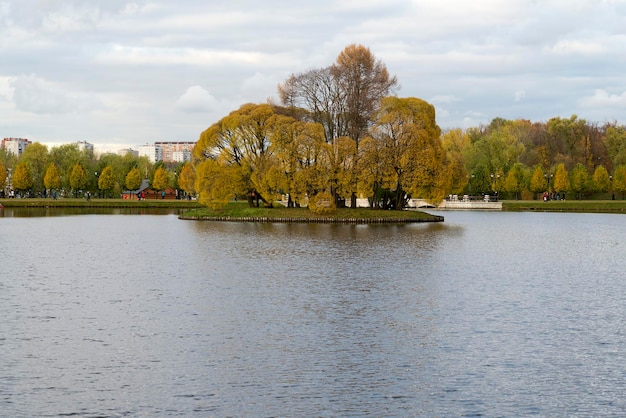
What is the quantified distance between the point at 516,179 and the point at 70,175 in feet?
266

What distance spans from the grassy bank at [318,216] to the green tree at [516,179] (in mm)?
51273

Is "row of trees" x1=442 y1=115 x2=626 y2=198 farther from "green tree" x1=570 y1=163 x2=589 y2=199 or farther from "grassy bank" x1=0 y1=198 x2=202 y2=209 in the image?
"grassy bank" x1=0 y1=198 x2=202 y2=209

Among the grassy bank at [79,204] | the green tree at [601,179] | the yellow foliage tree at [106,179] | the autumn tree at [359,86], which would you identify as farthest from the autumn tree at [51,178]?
the green tree at [601,179]

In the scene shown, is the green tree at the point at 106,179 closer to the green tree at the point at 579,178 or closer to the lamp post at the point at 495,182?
the lamp post at the point at 495,182

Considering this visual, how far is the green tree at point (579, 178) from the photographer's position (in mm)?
127250

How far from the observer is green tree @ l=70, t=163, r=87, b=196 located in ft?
476

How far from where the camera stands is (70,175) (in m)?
147

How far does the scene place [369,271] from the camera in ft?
116

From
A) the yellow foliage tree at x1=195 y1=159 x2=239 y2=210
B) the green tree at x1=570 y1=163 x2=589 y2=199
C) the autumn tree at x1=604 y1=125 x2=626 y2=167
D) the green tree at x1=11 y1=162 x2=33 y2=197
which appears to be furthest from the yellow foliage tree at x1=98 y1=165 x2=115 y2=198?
the autumn tree at x1=604 y1=125 x2=626 y2=167

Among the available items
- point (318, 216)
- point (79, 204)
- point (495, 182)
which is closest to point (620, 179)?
point (495, 182)

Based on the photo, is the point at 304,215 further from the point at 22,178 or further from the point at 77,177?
the point at 22,178

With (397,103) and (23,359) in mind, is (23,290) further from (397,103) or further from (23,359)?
(397,103)

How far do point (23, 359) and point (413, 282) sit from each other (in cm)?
1721

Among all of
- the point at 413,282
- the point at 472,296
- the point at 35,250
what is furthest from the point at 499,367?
the point at 35,250
